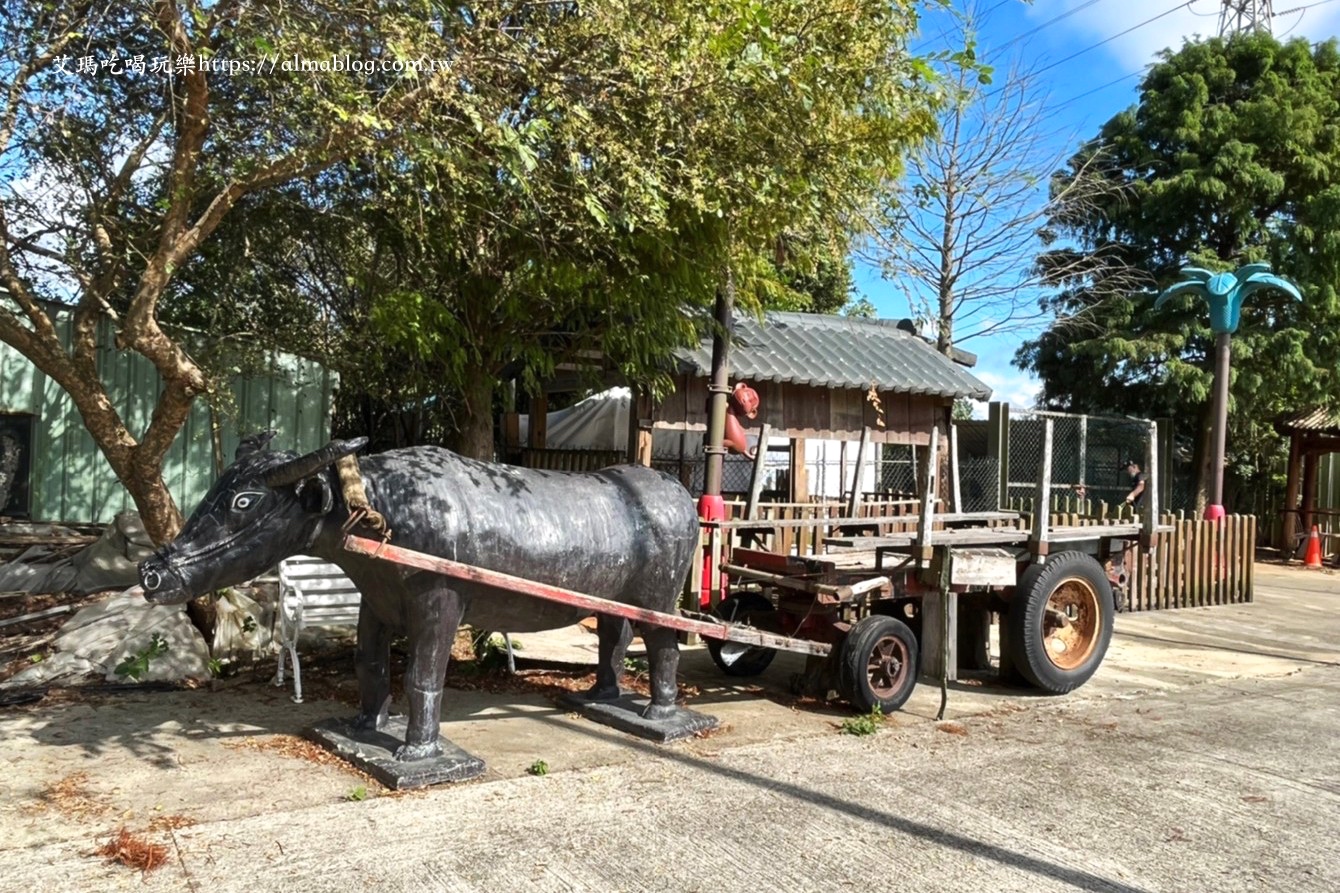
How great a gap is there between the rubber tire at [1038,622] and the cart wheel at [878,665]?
2.99 ft

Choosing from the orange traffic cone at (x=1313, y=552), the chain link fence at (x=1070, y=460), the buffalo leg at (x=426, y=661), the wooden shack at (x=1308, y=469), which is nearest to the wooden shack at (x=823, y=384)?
the chain link fence at (x=1070, y=460)

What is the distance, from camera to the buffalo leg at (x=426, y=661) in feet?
15.8

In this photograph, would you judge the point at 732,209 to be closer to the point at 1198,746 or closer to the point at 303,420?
the point at 1198,746

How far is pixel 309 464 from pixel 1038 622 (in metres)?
4.90

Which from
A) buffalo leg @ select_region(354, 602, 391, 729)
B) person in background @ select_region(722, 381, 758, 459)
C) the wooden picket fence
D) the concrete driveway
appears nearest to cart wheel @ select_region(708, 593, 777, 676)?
the concrete driveway

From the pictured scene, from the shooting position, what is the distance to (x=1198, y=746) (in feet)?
19.2

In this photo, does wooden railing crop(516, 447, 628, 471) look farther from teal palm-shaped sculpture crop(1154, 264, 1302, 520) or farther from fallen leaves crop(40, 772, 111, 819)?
teal palm-shaped sculpture crop(1154, 264, 1302, 520)

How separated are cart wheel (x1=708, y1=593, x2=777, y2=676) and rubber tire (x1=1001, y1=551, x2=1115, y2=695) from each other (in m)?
1.65

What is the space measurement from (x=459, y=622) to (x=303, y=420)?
7.04m

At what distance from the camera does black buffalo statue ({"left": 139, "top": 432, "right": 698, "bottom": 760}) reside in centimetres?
457

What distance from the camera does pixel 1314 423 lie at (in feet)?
57.1

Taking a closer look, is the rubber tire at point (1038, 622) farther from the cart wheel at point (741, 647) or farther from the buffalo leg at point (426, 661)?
the buffalo leg at point (426, 661)

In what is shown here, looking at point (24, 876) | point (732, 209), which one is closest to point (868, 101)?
point (732, 209)

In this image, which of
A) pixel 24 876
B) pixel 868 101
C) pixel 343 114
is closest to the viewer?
pixel 24 876
